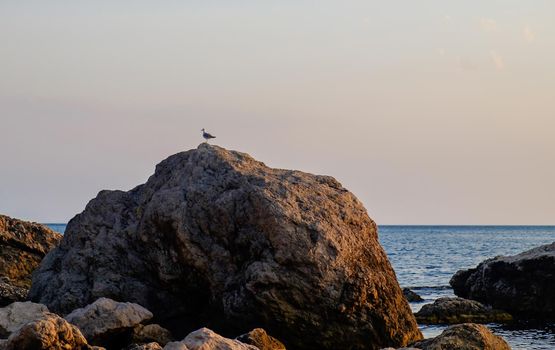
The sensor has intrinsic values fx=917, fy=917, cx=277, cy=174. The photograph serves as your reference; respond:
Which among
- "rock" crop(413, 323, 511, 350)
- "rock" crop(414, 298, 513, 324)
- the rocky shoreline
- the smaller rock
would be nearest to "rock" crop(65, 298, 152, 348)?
the rocky shoreline

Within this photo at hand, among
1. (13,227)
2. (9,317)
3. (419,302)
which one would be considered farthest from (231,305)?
(419,302)

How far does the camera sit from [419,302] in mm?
29188

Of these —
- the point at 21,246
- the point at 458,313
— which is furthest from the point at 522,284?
the point at 21,246

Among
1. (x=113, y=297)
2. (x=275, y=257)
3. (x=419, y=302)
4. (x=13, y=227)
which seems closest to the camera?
(x=275, y=257)

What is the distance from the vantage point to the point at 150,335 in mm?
14891

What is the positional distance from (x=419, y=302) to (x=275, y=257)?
14358mm

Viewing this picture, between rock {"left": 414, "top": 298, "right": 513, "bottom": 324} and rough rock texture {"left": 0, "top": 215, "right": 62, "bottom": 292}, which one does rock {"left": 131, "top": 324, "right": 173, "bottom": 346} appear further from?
rock {"left": 414, "top": 298, "right": 513, "bottom": 324}

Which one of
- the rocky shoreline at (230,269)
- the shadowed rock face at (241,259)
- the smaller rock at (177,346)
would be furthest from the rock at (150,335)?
the smaller rock at (177,346)

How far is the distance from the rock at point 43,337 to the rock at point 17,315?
209cm

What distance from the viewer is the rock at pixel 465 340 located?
14469mm

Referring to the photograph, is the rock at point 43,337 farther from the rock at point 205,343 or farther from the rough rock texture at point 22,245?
the rough rock texture at point 22,245

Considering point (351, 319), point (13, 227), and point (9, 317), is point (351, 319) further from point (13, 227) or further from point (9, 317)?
point (13, 227)

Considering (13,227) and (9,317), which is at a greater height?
(13,227)

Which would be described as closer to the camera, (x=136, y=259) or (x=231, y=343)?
(x=231, y=343)
